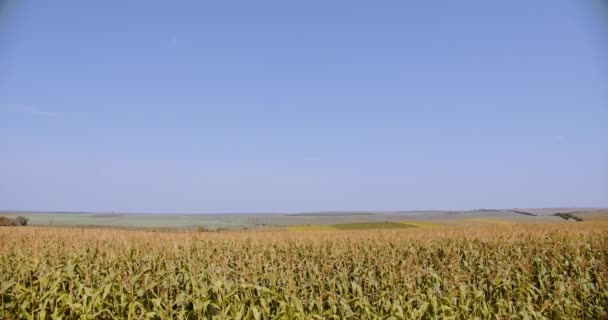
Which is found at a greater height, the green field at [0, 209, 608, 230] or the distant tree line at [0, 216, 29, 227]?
the distant tree line at [0, 216, 29, 227]

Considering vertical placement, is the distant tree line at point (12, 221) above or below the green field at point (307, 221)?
above

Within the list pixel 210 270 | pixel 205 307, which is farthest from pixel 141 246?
pixel 205 307

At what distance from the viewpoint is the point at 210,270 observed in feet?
33.0

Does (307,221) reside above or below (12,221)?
below

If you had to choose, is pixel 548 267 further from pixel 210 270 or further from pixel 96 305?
pixel 96 305

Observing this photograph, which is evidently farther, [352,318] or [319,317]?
[352,318]

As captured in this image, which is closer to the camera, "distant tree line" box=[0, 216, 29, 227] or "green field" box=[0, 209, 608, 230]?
"distant tree line" box=[0, 216, 29, 227]

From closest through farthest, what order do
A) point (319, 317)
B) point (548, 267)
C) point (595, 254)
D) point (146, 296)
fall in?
point (319, 317), point (146, 296), point (548, 267), point (595, 254)

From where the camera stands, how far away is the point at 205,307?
19.2 ft

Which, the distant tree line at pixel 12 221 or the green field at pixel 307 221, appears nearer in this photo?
the distant tree line at pixel 12 221

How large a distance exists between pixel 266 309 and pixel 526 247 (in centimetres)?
1302

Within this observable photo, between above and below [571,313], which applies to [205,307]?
above

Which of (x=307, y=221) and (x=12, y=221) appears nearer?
(x=12, y=221)

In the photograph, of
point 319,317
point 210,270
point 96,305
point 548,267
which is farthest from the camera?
point 548,267
